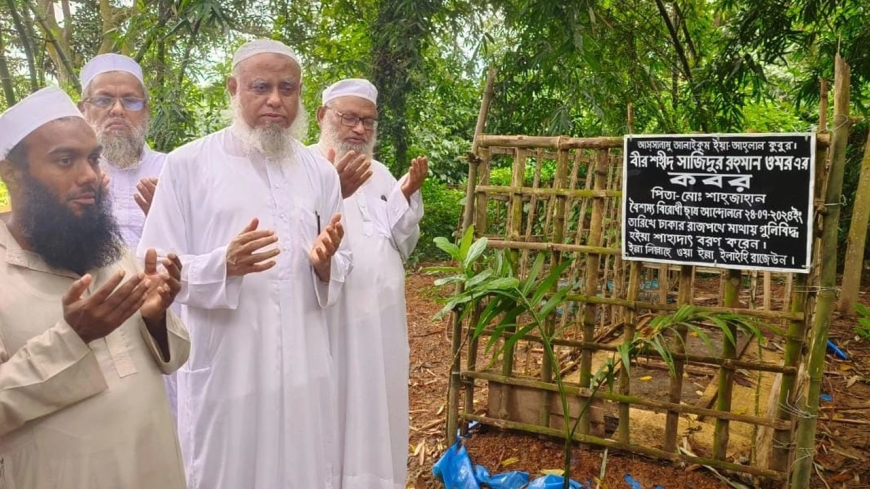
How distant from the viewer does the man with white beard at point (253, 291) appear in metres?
2.14

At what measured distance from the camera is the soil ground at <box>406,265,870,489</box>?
10.3 ft

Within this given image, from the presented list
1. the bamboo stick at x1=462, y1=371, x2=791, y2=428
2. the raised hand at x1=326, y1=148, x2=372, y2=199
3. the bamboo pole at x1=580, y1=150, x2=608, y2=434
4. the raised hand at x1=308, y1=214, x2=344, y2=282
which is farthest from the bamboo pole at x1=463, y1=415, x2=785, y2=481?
the raised hand at x1=308, y1=214, x2=344, y2=282

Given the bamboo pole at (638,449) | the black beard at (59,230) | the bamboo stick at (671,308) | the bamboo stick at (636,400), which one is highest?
the black beard at (59,230)

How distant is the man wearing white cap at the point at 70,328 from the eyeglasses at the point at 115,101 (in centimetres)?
118

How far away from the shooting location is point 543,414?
11.1 feet

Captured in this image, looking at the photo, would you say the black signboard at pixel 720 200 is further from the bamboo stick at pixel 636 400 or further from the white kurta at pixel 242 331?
the white kurta at pixel 242 331

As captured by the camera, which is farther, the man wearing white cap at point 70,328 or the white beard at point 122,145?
the white beard at point 122,145

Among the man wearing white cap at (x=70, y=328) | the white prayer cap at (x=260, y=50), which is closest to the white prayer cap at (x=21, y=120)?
the man wearing white cap at (x=70, y=328)

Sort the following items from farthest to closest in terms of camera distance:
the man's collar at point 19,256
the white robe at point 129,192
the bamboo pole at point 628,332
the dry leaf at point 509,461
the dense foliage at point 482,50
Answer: the dense foliage at point 482,50 → the dry leaf at point 509,461 → the bamboo pole at point 628,332 → the white robe at point 129,192 → the man's collar at point 19,256

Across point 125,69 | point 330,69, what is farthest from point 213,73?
point 125,69

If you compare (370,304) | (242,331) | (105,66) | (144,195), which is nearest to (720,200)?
(370,304)

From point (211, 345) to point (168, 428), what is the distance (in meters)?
0.59

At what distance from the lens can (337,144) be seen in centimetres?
296

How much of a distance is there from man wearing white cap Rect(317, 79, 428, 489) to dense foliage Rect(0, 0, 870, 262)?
104 centimetres
